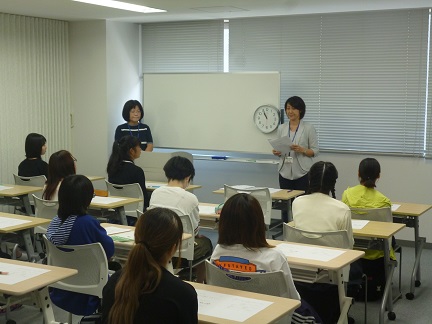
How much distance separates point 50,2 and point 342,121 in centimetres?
377

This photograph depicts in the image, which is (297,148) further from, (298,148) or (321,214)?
(321,214)

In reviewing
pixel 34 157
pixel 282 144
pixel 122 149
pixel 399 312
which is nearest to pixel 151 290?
pixel 399 312

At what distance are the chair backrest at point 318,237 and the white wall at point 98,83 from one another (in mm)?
5152

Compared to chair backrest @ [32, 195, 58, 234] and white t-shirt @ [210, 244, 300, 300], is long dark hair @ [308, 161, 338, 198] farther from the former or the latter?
chair backrest @ [32, 195, 58, 234]

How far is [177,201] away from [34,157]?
2.85 meters

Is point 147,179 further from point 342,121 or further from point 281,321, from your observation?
point 281,321

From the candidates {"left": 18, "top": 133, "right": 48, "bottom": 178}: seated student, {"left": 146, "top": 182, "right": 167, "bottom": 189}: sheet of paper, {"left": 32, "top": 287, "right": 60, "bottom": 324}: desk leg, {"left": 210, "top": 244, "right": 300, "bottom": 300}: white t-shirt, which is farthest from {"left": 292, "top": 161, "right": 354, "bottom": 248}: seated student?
{"left": 18, "top": 133, "right": 48, "bottom": 178}: seated student

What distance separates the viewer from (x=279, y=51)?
332 inches

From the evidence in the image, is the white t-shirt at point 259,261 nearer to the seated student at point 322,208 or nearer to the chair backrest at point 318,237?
the chair backrest at point 318,237

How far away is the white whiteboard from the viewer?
27.5 ft

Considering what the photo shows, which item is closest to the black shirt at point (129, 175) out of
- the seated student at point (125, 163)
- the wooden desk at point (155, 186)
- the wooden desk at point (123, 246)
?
the seated student at point (125, 163)

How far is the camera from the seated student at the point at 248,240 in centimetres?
315

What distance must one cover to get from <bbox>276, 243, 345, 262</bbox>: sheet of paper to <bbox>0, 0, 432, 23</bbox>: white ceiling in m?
3.63

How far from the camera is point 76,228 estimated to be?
3777 millimetres
